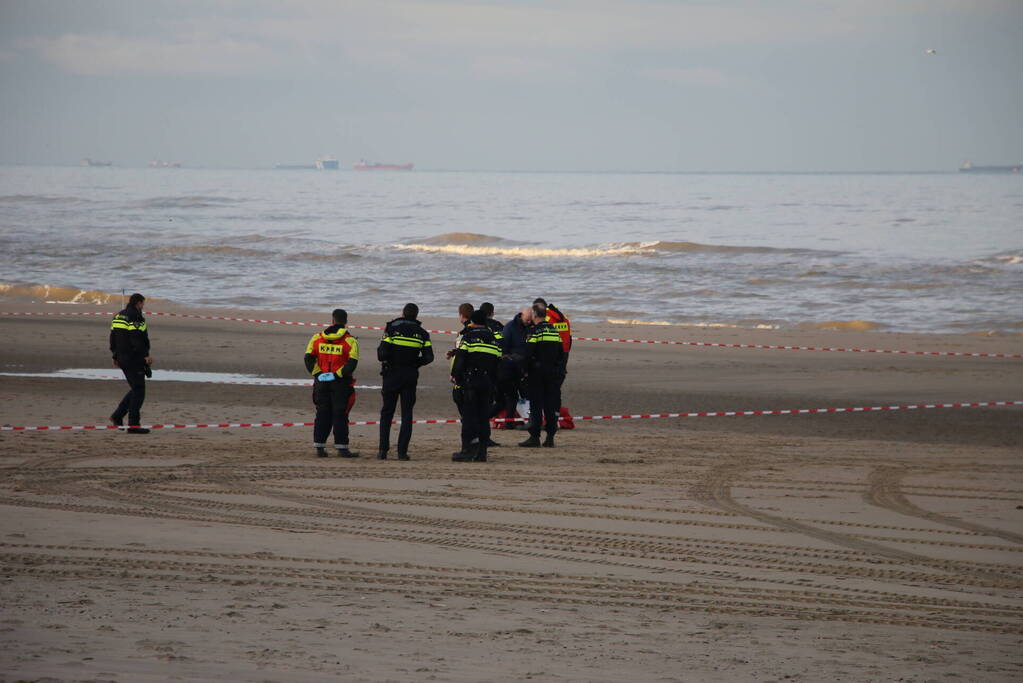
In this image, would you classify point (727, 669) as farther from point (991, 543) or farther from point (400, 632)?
point (991, 543)

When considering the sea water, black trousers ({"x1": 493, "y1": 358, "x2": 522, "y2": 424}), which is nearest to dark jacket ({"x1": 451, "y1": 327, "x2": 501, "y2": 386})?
black trousers ({"x1": 493, "y1": 358, "x2": 522, "y2": 424})

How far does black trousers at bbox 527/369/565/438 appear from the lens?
1310 centimetres

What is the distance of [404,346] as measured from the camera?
11.9 m

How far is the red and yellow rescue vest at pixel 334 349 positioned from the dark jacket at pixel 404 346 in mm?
303

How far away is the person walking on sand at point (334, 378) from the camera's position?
39.1ft

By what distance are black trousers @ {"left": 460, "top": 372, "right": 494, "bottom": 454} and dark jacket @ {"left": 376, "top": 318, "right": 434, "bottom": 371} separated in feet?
1.71

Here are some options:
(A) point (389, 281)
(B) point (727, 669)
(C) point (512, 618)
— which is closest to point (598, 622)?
(C) point (512, 618)

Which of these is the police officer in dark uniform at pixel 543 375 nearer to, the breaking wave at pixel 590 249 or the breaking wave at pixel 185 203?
the breaking wave at pixel 590 249

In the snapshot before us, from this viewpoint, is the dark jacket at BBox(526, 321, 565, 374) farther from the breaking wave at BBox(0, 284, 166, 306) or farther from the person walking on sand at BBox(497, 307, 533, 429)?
the breaking wave at BBox(0, 284, 166, 306)

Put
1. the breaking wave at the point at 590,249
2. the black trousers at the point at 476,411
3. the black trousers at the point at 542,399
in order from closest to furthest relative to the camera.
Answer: the black trousers at the point at 476,411, the black trousers at the point at 542,399, the breaking wave at the point at 590,249

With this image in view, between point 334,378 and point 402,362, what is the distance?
701 millimetres

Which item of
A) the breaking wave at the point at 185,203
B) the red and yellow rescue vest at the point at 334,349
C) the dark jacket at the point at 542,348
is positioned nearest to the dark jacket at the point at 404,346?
the red and yellow rescue vest at the point at 334,349

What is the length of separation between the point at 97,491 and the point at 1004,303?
26.3 metres

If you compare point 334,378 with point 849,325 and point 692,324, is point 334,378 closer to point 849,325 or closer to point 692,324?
point 692,324
